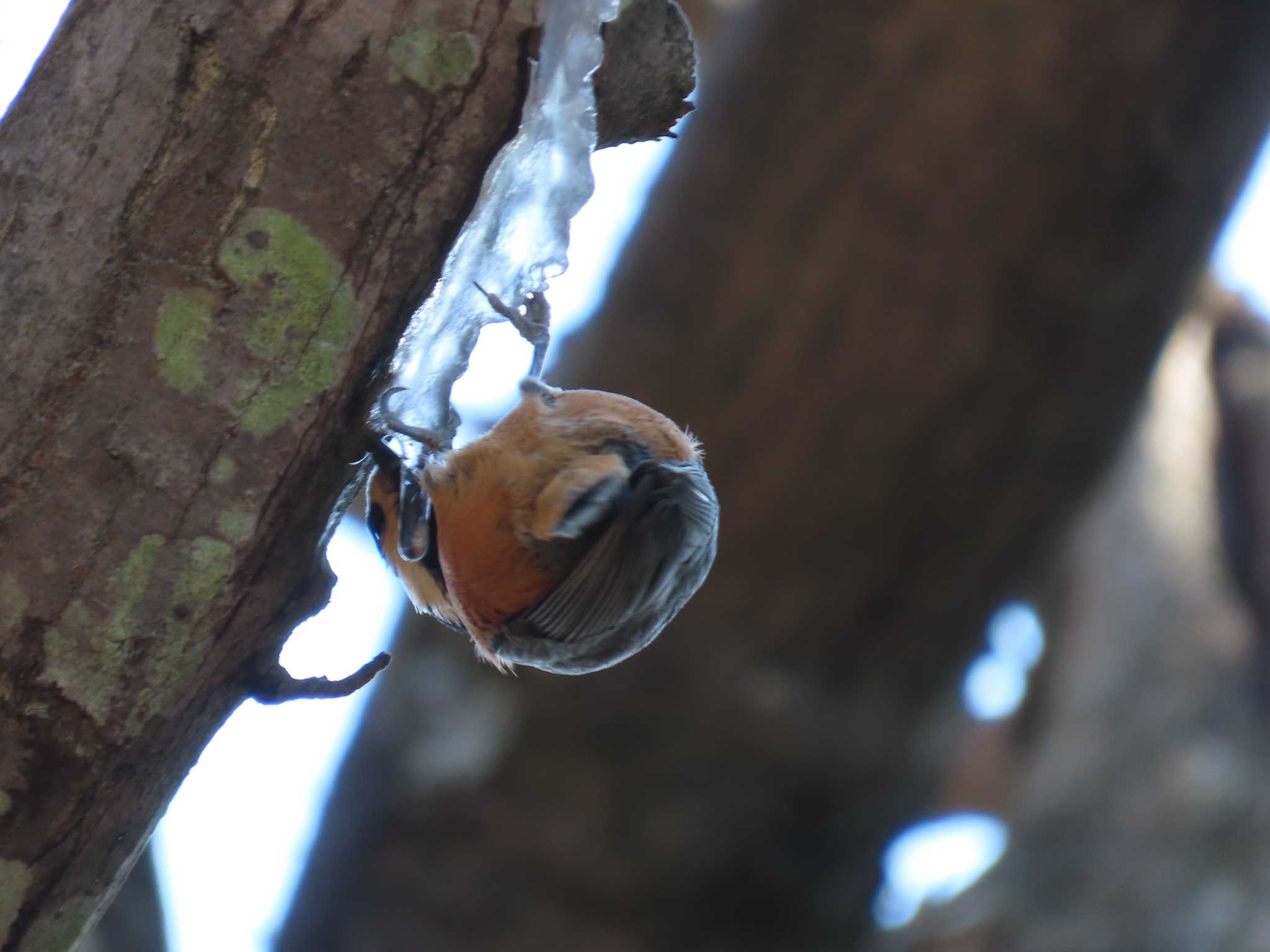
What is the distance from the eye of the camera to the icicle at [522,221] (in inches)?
45.3

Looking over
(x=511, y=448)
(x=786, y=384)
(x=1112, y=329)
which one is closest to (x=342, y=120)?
(x=511, y=448)

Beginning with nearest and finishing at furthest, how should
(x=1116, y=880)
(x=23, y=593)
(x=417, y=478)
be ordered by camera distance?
(x=23, y=593) → (x=417, y=478) → (x=1116, y=880)

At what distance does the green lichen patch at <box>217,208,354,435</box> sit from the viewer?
3.48ft

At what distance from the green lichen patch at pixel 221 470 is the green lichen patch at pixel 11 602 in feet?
0.53

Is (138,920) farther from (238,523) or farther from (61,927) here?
(238,523)

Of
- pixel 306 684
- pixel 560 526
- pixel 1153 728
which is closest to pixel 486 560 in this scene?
pixel 560 526

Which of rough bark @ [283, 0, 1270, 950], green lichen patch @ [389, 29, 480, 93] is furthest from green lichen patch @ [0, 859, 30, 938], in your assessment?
rough bark @ [283, 0, 1270, 950]

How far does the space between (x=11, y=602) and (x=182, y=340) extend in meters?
0.24

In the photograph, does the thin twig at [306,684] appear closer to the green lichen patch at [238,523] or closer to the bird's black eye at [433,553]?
the green lichen patch at [238,523]

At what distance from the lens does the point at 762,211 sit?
4258 mm

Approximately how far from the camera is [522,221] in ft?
4.40

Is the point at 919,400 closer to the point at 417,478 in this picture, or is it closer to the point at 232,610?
the point at 417,478

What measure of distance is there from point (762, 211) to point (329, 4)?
3.27 m

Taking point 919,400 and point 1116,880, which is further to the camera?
point 1116,880
